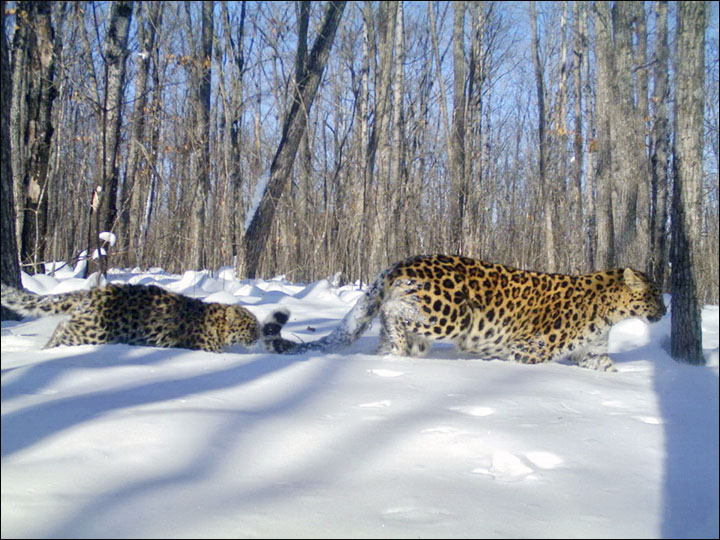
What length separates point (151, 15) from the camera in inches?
332

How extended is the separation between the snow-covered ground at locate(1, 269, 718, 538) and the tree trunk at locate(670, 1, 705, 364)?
144 cm

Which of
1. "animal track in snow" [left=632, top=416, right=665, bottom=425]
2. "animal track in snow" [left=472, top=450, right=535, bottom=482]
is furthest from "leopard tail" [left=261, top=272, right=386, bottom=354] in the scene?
"animal track in snow" [left=472, top=450, right=535, bottom=482]

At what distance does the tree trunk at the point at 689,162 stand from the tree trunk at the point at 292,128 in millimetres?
7093

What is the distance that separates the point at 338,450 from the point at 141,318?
3002 millimetres

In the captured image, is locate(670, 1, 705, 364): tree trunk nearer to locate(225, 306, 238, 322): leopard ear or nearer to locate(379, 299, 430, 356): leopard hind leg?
locate(379, 299, 430, 356): leopard hind leg

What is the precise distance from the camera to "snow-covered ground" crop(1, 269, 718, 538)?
1.85m

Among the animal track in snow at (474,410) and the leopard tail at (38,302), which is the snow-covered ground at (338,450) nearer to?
the animal track in snow at (474,410)

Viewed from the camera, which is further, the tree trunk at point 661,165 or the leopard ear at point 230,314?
the tree trunk at point 661,165

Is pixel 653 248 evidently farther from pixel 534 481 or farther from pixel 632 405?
pixel 534 481

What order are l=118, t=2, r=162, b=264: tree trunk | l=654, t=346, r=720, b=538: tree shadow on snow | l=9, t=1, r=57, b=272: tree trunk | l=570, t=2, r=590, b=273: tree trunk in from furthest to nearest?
l=570, t=2, r=590, b=273: tree trunk < l=9, t=1, r=57, b=272: tree trunk < l=118, t=2, r=162, b=264: tree trunk < l=654, t=346, r=720, b=538: tree shadow on snow

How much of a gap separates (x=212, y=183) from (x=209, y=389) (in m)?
6.86

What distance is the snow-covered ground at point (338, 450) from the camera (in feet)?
6.07

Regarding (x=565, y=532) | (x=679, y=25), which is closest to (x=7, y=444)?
(x=565, y=532)

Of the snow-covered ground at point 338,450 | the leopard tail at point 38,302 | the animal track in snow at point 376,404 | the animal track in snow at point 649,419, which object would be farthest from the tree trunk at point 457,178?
the animal track in snow at point 376,404
